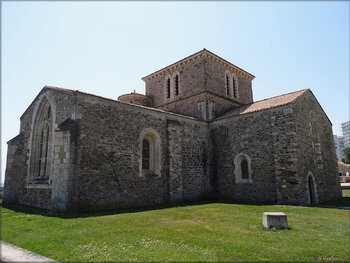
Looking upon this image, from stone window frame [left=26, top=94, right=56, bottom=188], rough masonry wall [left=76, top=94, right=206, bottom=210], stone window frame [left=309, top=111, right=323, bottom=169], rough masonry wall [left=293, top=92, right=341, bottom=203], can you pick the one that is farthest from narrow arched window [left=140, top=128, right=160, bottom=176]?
stone window frame [left=309, top=111, right=323, bottom=169]

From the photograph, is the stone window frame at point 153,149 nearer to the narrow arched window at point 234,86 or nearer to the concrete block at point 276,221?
the concrete block at point 276,221

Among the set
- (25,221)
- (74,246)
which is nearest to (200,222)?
(74,246)

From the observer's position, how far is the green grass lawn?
4566mm

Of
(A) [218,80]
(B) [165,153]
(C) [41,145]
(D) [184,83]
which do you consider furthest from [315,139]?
(C) [41,145]

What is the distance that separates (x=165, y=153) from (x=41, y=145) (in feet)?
23.8

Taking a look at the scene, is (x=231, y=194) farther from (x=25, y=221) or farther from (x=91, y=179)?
(x=25, y=221)

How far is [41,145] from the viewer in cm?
1338

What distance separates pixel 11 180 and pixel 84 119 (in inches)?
290

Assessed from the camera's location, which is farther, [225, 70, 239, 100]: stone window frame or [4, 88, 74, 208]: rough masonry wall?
[225, 70, 239, 100]: stone window frame

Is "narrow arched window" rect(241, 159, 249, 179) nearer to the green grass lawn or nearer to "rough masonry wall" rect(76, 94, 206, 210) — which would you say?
"rough masonry wall" rect(76, 94, 206, 210)

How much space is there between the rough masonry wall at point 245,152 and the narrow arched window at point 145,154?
16.4 feet

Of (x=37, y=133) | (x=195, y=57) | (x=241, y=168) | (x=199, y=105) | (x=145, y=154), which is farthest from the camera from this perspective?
(x=195, y=57)

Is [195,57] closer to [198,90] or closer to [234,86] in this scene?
[198,90]

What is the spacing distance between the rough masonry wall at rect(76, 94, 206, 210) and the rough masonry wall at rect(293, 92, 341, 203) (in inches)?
257
